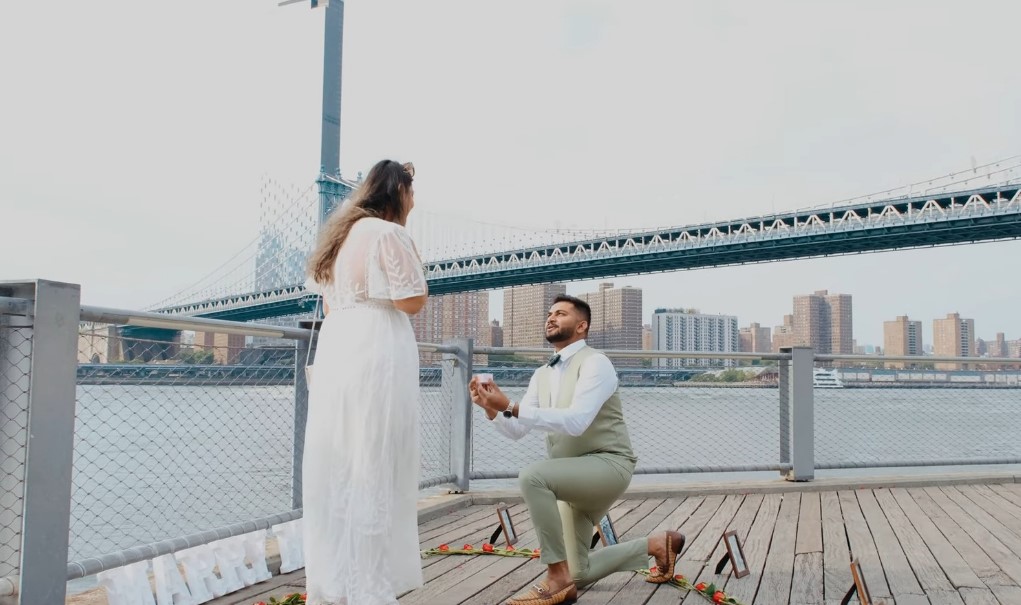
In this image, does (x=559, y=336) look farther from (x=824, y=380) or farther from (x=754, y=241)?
(x=754, y=241)

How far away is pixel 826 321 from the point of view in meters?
34.2

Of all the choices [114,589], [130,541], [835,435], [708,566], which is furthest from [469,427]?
[835,435]

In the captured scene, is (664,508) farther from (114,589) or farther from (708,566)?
(114,589)

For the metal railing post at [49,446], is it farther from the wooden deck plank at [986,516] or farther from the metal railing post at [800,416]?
the metal railing post at [800,416]

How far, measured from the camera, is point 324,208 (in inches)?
1200

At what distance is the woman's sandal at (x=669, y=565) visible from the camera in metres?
2.78

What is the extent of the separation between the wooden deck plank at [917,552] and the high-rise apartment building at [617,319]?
1726cm

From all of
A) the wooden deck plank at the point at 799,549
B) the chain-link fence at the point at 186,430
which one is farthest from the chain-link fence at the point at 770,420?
the chain-link fence at the point at 186,430

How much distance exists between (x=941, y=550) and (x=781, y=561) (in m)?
0.72

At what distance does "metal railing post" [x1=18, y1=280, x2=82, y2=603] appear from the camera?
2.06 metres

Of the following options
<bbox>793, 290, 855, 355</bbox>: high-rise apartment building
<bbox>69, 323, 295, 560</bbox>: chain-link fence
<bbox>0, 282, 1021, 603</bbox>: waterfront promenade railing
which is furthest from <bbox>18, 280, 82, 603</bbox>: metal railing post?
<bbox>793, 290, 855, 355</bbox>: high-rise apartment building

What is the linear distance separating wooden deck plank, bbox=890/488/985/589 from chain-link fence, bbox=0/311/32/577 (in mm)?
2765

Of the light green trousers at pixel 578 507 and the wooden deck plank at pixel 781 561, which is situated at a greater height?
the light green trousers at pixel 578 507

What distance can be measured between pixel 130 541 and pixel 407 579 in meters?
6.23
